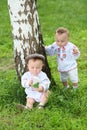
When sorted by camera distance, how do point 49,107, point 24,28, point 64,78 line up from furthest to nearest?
point 64,78 < point 24,28 < point 49,107

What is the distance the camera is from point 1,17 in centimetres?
1605

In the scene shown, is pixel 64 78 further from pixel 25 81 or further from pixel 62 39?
pixel 25 81

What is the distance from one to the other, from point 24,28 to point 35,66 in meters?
0.74

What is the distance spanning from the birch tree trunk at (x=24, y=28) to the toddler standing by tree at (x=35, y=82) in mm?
428

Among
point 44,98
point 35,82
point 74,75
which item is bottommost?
point 74,75

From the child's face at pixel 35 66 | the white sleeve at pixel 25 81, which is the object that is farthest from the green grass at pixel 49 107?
the child's face at pixel 35 66

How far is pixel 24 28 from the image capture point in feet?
22.9

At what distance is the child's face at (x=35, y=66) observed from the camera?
6598mm

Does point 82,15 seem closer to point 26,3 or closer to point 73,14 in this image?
point 73,14

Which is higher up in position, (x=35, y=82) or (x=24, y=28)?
(x=24, y=28)

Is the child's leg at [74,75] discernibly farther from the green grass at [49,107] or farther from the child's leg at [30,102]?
the child's leg at [30,102]

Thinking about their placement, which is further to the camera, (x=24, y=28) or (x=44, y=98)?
(x=24, y=28)

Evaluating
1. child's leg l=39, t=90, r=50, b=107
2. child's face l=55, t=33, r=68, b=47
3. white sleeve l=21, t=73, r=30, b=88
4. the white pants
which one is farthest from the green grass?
child's face l=55, t=33, r=68, b=47

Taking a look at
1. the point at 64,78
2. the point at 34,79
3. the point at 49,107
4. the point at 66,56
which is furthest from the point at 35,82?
the point at 64,78
